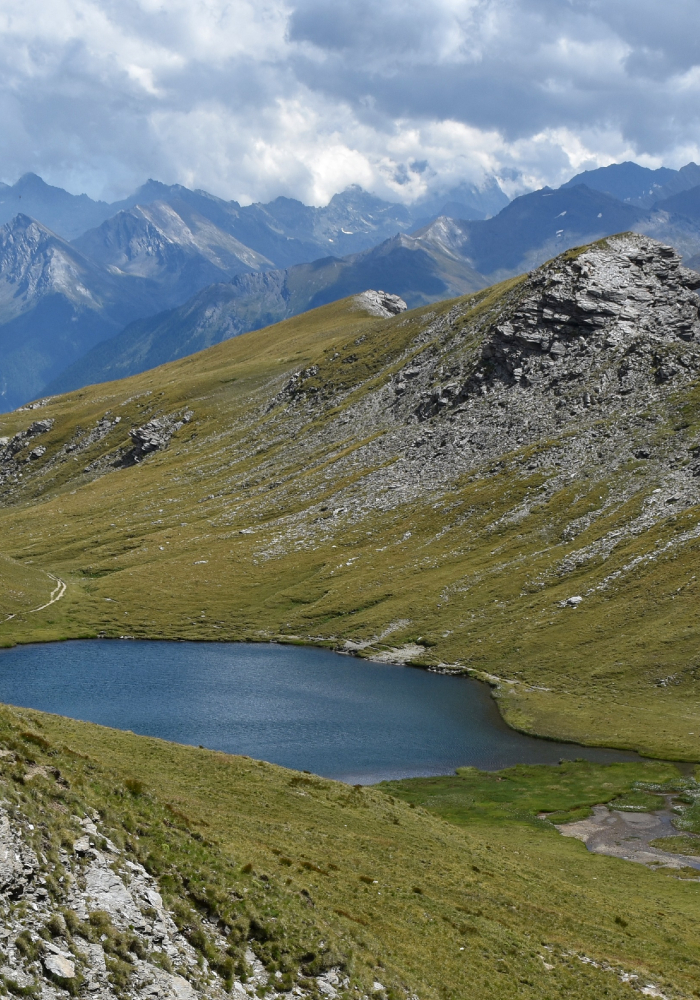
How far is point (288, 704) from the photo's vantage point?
9988 cm

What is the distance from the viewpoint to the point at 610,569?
126000 mm

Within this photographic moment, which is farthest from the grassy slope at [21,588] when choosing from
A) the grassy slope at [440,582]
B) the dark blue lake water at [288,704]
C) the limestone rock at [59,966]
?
the limestone rock at [59,966]

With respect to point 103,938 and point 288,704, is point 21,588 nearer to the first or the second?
point 288,704

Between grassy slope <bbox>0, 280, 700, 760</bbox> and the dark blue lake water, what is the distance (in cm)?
557

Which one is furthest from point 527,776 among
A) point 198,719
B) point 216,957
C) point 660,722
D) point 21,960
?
point 21,960

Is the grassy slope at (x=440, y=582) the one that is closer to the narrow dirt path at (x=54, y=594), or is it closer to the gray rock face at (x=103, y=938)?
the narrow dirt path at (x=54, y=594)

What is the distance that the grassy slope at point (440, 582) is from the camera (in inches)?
4087

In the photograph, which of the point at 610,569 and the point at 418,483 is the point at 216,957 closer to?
the point at 610,569

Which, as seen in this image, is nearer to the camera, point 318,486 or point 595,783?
point 595,783

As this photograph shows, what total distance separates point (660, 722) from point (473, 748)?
22793 mm

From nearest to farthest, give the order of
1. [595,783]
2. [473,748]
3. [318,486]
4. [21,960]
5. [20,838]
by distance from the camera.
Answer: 1. [21,960]
2. [20,838]
3. [595,783]
4. [473,748]
5. [318,486]

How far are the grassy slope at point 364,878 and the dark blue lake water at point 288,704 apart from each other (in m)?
28.8

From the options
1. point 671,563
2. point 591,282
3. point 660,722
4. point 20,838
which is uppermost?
point 591,282

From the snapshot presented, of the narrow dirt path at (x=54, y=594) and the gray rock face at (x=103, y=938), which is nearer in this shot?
the gray rock face at (x=103, y=938)
